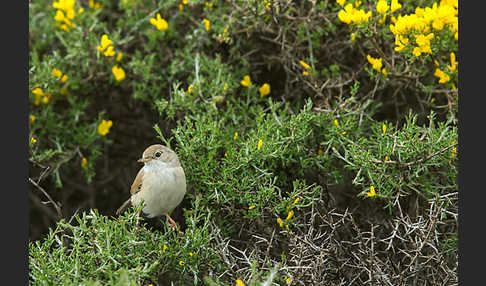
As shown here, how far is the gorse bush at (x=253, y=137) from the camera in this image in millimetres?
2969

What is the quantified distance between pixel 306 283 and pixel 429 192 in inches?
38.0

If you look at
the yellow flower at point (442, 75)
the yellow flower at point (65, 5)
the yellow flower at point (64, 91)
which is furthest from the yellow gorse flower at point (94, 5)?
the yellow flower at point (442, 75)

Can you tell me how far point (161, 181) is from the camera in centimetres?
328

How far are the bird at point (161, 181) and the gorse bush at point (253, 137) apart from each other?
135 millimetres

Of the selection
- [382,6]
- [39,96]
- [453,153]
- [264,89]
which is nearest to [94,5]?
[39,96]

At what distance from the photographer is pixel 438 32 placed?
336 cm

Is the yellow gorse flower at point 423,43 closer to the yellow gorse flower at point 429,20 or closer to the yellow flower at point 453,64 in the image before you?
the yellow gorse flower at point 429,20

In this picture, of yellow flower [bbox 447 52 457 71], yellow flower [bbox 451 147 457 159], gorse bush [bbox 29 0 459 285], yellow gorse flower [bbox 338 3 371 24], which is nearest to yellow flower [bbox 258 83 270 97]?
gorse bush [bbox 29 0 459 285]

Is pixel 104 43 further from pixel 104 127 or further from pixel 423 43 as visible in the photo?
pixel 423 43

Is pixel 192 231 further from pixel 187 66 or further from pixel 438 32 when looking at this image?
pixel 438 32

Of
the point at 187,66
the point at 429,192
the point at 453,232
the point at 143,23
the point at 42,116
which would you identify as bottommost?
the point at 453,232

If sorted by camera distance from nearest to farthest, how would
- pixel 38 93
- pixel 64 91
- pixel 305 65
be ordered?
pixel 305 65
pixel 38 93
pixel 64 91

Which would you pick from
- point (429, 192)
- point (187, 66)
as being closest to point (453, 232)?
point (429, 192)

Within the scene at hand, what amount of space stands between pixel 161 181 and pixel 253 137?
65cm
